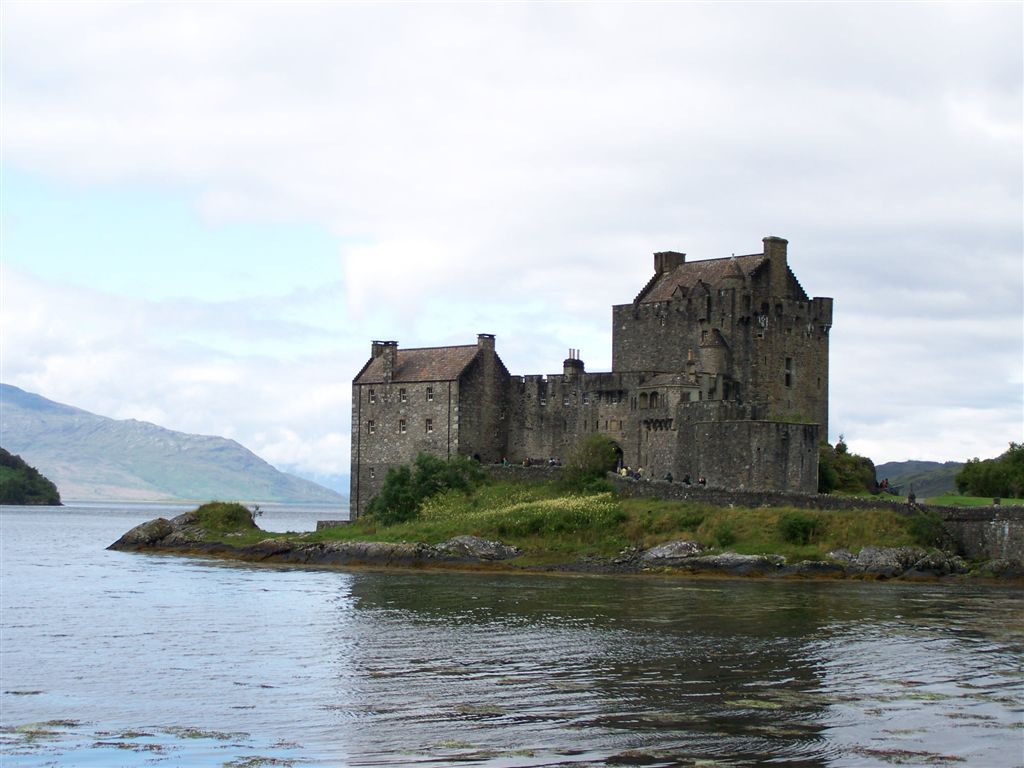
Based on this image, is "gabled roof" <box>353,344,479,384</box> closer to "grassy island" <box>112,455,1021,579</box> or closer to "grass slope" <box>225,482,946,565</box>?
"grassy island" <box>112,455,1021,579</box>

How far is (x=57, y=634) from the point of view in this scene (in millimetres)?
41500

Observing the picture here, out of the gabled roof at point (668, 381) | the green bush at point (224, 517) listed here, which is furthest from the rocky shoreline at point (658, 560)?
the gabled roof at point (668, 381)

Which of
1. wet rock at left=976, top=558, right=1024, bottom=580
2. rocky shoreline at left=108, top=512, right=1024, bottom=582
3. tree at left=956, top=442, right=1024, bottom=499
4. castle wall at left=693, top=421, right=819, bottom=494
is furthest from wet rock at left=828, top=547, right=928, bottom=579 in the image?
tree at left=956, top=442, right=1024, bottom=499

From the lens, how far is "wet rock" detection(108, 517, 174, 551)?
82.4m

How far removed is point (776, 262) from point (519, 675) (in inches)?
1706

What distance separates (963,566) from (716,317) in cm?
1964

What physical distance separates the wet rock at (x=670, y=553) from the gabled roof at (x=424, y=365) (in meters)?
19.1

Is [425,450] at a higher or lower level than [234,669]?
higher

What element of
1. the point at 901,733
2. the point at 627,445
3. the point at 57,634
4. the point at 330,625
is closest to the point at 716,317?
the point at 627,445

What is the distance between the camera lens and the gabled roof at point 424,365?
76.8 m

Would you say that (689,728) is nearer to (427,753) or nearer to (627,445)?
(427,753)

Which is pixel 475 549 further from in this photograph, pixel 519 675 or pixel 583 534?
pixel 519 675

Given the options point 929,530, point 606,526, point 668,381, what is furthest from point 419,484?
point 929,530

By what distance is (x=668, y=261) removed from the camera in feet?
252
